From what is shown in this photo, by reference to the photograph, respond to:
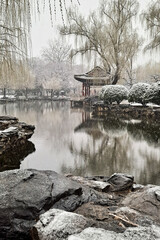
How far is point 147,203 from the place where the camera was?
227 cm

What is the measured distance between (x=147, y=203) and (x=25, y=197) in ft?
4.42

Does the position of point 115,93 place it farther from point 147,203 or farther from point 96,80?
point 147,203

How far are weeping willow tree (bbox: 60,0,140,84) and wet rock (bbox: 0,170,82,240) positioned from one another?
15.0m

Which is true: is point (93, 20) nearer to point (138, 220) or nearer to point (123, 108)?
point (123, 108)

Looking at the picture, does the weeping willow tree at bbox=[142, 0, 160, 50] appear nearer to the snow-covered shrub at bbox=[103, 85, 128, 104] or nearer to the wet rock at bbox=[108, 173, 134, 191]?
the snow-covered shrub at bbox=[103, 85, 128, 104]

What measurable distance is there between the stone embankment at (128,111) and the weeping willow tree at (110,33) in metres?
4.06

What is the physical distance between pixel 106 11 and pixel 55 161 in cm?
1534

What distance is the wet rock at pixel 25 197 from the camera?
185 centimetres

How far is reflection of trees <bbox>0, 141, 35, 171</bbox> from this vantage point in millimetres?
4327

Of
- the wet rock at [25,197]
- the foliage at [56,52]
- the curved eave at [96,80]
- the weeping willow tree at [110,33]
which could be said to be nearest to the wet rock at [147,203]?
the wet rock at [25,197]

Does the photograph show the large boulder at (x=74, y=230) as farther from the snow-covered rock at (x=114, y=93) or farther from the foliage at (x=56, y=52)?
the foliage at (x=56, y=52)

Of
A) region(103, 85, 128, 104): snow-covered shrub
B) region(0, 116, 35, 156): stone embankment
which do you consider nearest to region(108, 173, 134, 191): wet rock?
region(0, 116, 35, 156): stone embankment

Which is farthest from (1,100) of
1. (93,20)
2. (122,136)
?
(122,136)

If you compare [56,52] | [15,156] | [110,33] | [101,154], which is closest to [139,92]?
[110,33]
